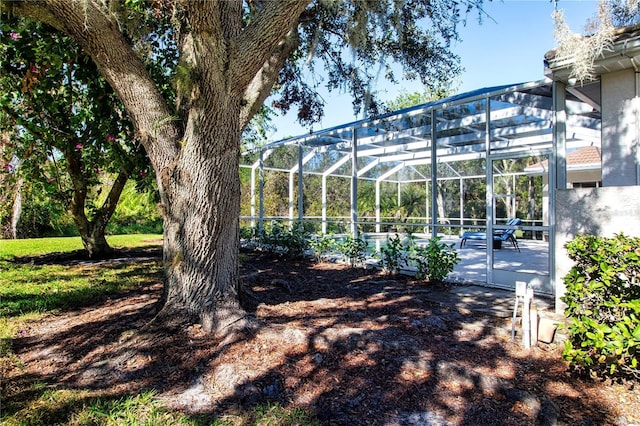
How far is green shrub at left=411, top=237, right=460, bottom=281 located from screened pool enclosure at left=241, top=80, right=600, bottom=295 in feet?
1.08

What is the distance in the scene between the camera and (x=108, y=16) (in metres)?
3.11

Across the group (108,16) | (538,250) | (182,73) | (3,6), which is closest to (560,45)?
(538,250)

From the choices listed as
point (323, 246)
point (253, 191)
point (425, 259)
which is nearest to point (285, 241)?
A: point (323, 246)

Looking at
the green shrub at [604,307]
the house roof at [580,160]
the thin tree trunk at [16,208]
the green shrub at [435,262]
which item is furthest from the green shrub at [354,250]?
the thin tree trunk at [16,208]

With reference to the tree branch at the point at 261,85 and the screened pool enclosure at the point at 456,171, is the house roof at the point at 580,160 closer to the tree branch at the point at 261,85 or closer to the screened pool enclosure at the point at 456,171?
the screened pool enclosure at the point at 456,171

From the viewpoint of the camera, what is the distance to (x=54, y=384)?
111 inches

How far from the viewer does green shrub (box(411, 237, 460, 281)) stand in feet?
20.1

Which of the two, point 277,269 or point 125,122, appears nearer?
point 125,122

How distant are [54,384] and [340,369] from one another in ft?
6.80

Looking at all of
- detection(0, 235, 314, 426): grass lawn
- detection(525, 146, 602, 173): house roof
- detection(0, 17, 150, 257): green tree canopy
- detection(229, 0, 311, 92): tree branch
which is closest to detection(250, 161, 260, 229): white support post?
detection(0, 235, 314, 426): grass lawn

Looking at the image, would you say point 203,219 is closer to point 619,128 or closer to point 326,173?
point 619,128

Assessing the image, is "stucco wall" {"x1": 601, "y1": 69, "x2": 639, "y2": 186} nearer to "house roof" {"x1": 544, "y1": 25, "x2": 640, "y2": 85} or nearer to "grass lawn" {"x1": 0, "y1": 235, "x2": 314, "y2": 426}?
"house roof" {"x1": 544, "y1": 25, "x2": 640, "y2": 85}

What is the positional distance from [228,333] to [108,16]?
2.77 m

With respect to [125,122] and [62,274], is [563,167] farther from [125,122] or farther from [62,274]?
[62,274]
